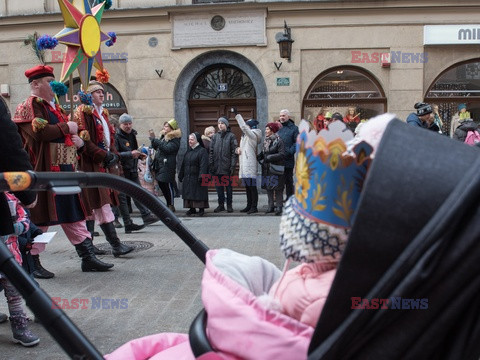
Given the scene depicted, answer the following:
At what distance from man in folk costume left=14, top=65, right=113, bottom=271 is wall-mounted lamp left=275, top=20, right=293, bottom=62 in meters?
8.65

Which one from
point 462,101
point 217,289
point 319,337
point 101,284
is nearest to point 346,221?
point 319,337

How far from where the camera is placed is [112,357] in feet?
5.94

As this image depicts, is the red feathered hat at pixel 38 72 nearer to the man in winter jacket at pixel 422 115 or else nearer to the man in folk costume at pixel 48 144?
the man in folk costume at pixel 48 144

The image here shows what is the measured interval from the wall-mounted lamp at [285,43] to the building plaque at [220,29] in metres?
0.64

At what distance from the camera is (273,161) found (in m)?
9.43

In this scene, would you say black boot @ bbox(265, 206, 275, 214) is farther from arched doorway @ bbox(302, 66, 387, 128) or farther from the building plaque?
the building plaque

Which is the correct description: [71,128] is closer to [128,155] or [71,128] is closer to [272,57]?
[128,155]

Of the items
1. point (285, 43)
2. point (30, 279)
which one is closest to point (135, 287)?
point (30, 279)

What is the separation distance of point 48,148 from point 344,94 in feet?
33.1

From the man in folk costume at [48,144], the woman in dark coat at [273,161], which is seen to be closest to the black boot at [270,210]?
the woman in dark coat at [273,161]

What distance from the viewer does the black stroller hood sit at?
1141mm

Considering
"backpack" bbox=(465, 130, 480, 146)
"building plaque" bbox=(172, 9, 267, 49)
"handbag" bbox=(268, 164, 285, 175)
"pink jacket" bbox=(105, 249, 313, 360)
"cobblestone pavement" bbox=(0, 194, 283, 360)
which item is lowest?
"cobblestone pavement" bbox=(0, 194, 283, 360)

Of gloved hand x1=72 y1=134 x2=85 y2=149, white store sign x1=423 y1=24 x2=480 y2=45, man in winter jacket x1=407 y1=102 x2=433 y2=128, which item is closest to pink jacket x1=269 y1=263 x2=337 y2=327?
gloved hand x1=72 y1=134 x2=85 y2=149

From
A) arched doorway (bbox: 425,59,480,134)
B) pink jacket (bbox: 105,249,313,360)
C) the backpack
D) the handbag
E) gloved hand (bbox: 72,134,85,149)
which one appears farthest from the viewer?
arched doorway (bbox: 425,59,480,134)
